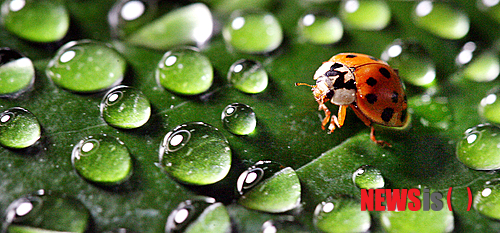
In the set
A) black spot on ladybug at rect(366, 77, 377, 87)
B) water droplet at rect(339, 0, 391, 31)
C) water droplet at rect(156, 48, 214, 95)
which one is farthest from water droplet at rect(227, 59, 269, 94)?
water droplet at rect(339, 0, 391, 31)

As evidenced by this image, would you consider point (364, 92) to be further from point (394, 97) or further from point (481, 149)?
point (481, 149)

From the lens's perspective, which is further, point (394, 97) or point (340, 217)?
point (394, 97)

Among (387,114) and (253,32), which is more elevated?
(253,32)

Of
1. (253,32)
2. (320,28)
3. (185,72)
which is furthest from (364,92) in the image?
(185,72)

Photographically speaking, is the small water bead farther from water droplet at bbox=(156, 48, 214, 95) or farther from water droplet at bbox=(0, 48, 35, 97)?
water droplet at bbox=(0, 48, 35, 97)

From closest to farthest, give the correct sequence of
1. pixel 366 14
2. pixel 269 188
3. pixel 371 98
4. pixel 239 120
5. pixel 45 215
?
pixel 45 215
pixel 269 188
pixel 239 120
pixel 371 98
pixel 366 14

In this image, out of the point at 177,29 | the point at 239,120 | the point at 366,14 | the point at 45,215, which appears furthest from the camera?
the point at 366,14

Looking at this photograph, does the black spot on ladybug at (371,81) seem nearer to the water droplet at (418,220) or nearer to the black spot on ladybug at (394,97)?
the black spot on ladybug at (394,97)
